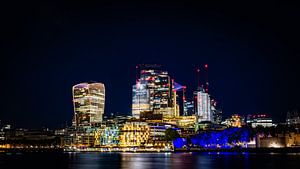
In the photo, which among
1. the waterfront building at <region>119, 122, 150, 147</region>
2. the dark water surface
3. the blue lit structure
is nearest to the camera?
the dark water surface

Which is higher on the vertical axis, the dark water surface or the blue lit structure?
the blue lit structure

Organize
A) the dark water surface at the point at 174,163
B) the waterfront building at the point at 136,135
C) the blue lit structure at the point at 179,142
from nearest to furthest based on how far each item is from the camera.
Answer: the dark water surface at the point at 174,163 → the blue lit structure at the point at 179,142 → the waterfront building at the point at 136,135

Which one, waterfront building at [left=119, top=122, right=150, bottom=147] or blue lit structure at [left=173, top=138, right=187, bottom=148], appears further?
waterfront building at [left=119, top=122, right=150, bottom=147]

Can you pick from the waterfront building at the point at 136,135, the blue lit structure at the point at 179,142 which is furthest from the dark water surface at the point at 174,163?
the waterfront building at the point at 136,135

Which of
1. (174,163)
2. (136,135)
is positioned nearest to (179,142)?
(136,135)

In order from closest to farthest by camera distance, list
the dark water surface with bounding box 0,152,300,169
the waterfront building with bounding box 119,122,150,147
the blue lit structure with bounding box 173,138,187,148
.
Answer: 1. the dark water surface with bounding box 0,152,300,169
2. the blue lit structure with bounding box 173,138,187,148
3. the waterfront building with bounding box 119,122,150,147

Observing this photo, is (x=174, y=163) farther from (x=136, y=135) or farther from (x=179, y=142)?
Result: (x=136, y=135)

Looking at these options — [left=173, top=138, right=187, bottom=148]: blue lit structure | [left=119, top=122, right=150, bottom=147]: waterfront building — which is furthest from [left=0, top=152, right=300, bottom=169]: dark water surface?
[left=119, top=122, right=150, bottom=147]: waterfront building

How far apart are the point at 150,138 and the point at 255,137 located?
58.3 meters

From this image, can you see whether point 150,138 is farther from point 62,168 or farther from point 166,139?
point 62,168

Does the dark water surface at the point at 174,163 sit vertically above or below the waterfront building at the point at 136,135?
below

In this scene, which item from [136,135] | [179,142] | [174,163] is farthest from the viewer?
[136,135]

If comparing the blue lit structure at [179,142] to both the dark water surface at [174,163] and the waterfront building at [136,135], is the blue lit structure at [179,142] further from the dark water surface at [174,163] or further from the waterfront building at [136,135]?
the dark water surface at [174,163]

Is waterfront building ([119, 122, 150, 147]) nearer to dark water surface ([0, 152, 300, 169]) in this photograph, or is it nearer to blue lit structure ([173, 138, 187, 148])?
blue lit structure ([173, 138, 187, 148])
